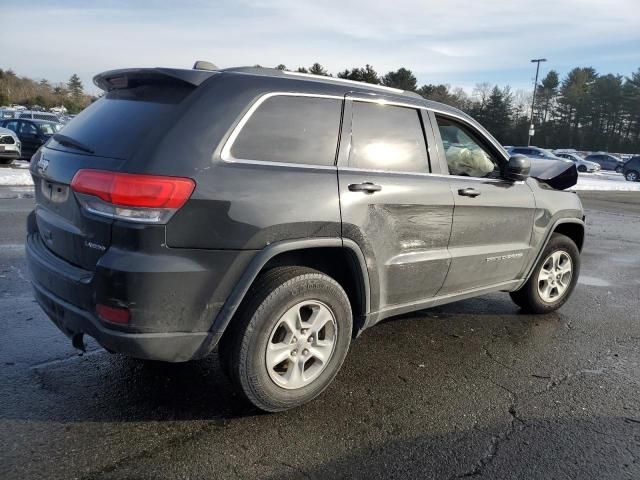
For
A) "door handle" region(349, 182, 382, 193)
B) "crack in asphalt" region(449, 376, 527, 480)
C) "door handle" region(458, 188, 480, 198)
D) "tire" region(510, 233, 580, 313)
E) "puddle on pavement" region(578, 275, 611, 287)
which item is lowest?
"puddle on pavement" region(578, 275, 611, 287)

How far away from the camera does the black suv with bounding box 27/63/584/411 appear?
258 centimetres

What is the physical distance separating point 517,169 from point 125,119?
294 cm

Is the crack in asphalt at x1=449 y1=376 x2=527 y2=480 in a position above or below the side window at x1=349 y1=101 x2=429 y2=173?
below

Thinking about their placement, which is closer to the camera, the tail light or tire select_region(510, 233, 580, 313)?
the tail light

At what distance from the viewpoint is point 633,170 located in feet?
114

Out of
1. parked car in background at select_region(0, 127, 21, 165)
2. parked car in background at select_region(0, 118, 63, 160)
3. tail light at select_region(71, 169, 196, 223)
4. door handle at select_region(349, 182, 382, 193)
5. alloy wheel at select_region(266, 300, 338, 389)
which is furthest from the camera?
parked car in background at select_region(0, 118, 63, 160)

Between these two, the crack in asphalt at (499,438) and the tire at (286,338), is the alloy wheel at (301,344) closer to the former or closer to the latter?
the tire at (286,338)

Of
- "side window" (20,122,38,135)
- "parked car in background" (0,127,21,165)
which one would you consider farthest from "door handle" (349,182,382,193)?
→ "side window" (20,122,38,135)

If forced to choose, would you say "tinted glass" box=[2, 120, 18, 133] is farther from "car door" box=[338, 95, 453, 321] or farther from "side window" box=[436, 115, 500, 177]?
"car door" box=[338, 95, 453, 321]

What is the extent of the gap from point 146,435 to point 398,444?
4.36ft

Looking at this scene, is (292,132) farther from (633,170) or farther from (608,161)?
(608,161)

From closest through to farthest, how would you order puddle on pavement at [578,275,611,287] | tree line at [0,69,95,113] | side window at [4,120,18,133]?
puddle on pavement at [578,275,611,287] → side window at [4,120,18,133] → tree line at [0,69,95,113]

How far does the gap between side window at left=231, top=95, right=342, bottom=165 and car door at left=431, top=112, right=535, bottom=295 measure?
40.7 inches

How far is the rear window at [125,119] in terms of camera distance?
275 cm
